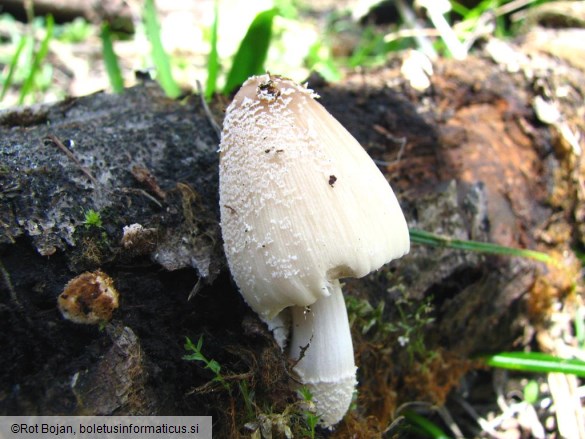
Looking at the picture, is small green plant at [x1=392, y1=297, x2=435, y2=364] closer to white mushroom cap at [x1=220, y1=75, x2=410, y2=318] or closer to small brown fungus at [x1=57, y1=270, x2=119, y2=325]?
white mushroom cap at [x1=220, y1=75, x2=410, y2=318]

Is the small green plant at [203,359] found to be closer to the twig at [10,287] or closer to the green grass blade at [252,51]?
the twig at [10,287]

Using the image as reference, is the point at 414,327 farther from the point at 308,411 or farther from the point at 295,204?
the point at 295,204

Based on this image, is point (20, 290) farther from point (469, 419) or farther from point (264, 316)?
point (469, 419)

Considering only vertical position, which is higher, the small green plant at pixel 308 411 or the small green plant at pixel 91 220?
the small green plant at pixel 91 220

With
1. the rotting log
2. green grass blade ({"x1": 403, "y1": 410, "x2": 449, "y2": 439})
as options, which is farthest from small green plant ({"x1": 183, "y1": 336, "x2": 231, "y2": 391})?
green grass blade ({"x1": 403, "y1": 410, "x2": 449, "y2": 439})

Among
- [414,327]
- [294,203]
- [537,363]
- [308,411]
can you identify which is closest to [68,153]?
[294,203]

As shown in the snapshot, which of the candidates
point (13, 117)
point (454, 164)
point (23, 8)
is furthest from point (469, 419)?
point (23, 8)

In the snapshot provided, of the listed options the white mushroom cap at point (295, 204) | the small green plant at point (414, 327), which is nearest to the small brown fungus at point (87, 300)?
the white mushroom cap at point (295, 204)
